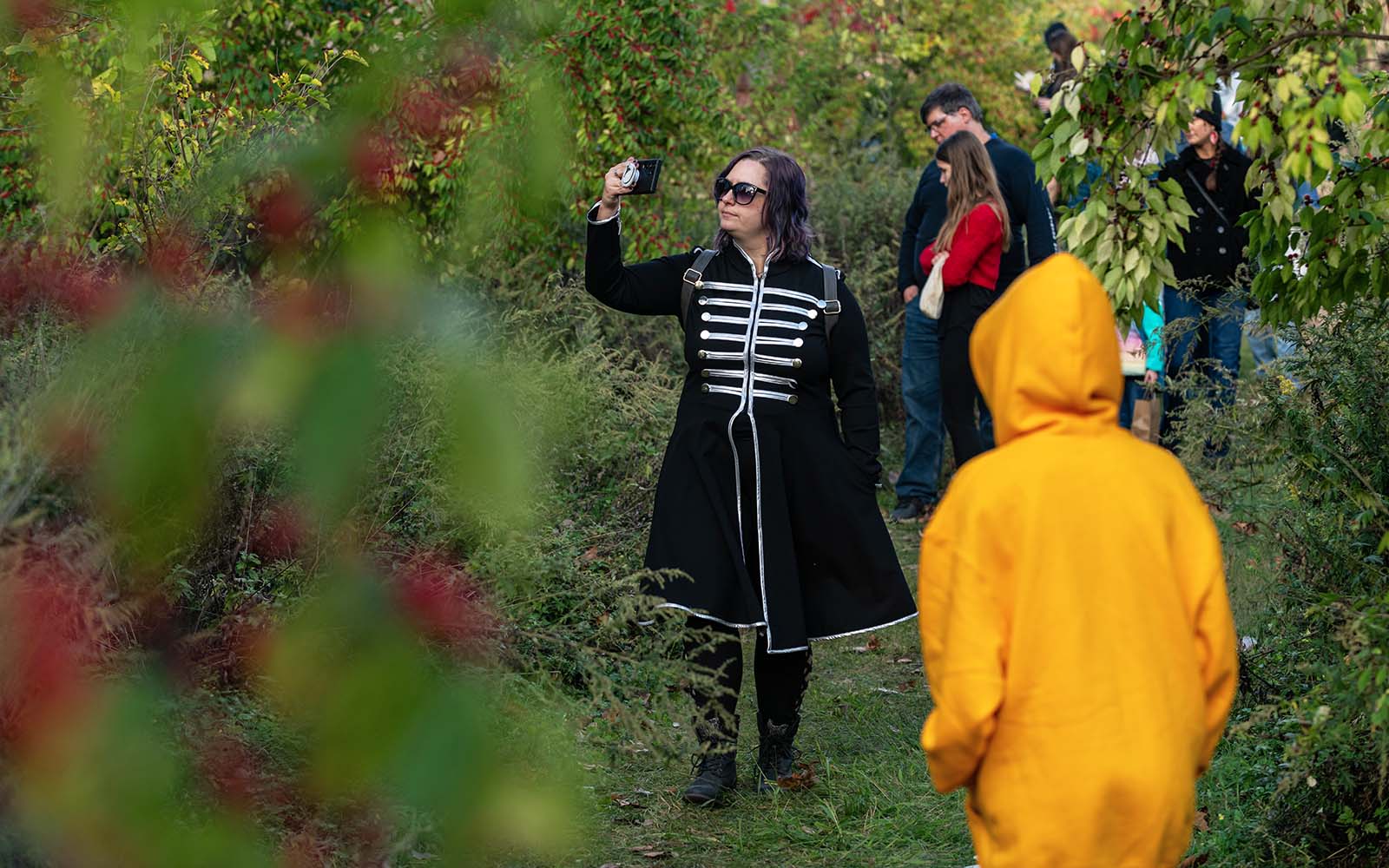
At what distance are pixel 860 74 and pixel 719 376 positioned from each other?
11.8 m

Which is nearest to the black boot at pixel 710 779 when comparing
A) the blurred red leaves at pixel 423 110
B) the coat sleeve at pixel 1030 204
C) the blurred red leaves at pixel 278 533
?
the blurred red leaves at pixel 278 533

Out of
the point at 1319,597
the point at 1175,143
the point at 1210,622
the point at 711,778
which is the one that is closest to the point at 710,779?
the point at 711,778

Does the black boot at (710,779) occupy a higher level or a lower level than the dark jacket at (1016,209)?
lower

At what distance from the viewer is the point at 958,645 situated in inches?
110

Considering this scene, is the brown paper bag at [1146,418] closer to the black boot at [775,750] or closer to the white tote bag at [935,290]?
the white tote bag at [935,290]

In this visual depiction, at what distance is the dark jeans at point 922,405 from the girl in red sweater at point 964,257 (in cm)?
77

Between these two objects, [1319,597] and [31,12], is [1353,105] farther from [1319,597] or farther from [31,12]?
[31,12]

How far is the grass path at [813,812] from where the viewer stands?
4.75 meters

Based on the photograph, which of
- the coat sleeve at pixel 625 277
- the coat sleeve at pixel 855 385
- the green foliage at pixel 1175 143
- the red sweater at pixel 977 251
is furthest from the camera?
the red sweater at pixel 977 251

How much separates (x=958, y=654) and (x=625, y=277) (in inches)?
98.5

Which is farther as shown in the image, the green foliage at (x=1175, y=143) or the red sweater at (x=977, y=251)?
the red sweater at (x=977, y=251)

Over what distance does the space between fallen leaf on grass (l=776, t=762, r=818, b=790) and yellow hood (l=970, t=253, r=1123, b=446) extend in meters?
2.58

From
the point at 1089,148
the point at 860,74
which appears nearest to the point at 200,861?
the point at 1089,148

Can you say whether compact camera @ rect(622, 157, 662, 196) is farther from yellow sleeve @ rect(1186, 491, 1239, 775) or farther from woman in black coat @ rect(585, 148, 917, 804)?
yellow sleeve @ rect(1186, 491, 1239, 775)
